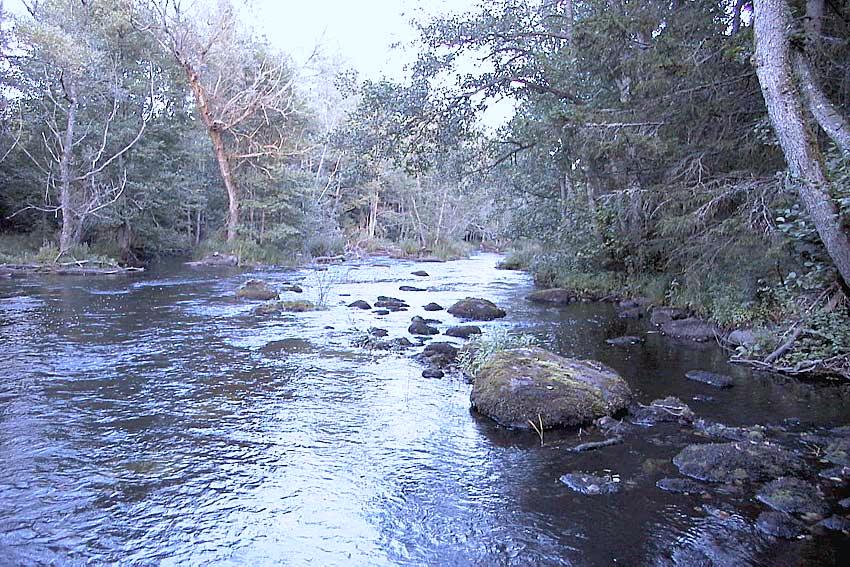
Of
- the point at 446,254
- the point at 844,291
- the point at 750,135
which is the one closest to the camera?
the point at 844,291

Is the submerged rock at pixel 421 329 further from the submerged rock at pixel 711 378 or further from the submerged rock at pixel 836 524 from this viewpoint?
the submerged rock at pixel 836 524

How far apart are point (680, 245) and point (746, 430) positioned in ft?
23.3

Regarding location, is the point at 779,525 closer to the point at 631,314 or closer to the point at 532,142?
the point at 631,314

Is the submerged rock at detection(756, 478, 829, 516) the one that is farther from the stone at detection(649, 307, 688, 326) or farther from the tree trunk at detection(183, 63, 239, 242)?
the tree trunk at detection(183, 63, 239, 242)

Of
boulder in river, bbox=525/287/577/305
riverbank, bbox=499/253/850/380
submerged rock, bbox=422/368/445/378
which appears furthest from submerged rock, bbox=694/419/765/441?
boulder in river, bbox=525/287/577/305

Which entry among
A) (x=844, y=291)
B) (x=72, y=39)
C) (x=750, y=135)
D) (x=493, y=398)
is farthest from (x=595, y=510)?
(x=72, y=39)

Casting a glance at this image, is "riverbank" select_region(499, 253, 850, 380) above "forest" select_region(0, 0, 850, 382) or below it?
below

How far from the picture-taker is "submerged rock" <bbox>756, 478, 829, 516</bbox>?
491 centimetres

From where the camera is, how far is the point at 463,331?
41.3 feet

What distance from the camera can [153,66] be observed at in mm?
31203

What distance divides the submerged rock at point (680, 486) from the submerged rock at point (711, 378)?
12.2ft

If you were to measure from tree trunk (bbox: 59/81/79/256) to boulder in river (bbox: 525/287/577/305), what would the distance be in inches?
706

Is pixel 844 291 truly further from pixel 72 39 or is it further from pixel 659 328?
pixel 72 39

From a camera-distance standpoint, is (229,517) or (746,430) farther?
(746,430)
